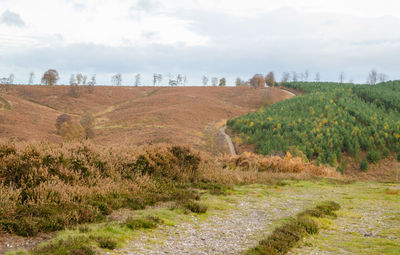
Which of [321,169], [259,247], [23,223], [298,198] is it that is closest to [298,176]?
[321,169]

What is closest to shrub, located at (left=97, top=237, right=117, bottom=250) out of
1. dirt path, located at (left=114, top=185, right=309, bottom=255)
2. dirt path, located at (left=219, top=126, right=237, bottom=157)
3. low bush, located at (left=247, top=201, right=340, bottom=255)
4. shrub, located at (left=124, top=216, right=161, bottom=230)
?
dirt path, located at (left=114, top=185, right=309, bottom=255)

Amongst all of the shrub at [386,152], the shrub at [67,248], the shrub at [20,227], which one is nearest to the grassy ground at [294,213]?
the shrub at [67,248]

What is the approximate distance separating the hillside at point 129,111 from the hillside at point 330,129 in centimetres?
904

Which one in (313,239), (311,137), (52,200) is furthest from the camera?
(311,137)

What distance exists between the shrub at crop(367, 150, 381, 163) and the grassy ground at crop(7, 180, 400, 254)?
23999 mm

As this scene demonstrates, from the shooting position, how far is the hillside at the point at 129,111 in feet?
157

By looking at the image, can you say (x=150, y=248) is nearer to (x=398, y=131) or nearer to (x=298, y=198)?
(x=298, y=198)

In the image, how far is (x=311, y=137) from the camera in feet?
135

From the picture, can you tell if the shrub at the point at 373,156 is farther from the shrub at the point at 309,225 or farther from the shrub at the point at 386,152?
the shrub at the point at 309,225

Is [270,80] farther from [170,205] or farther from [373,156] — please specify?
[170,205]

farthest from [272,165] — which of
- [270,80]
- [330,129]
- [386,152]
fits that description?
[270,80]

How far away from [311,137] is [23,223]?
3881 centimetres

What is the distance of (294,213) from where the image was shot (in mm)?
10008

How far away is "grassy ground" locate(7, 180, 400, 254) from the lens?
21.3 ft
